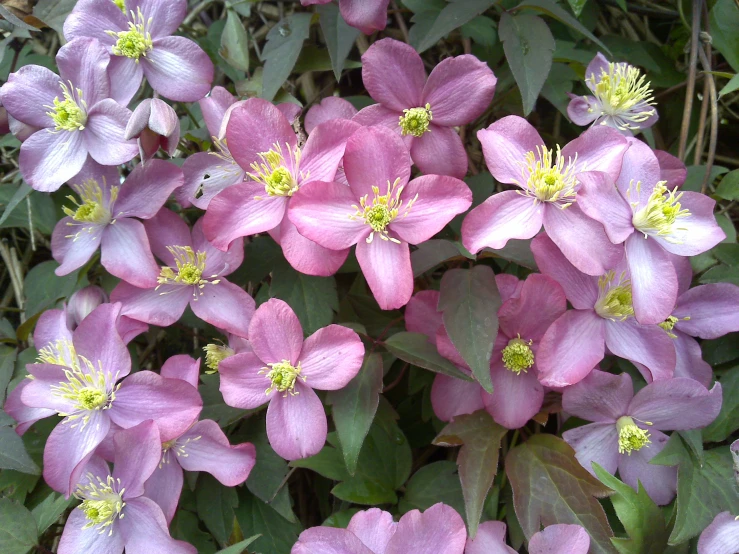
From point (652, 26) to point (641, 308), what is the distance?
64cm

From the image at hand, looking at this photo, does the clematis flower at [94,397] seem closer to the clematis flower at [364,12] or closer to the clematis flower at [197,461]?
the clematis flower at [197,461]

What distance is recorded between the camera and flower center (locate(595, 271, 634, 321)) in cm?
68

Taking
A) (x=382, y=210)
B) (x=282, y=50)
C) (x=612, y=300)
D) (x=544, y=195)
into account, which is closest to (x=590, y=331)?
(x=612, y=300)

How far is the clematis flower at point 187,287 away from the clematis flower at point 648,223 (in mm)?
401

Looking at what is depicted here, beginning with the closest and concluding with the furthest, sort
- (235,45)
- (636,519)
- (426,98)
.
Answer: (636,519), (426,98), (235,45)

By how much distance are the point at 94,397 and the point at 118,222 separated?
0.22 metres

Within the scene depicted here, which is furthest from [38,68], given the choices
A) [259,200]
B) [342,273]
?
[342,273]

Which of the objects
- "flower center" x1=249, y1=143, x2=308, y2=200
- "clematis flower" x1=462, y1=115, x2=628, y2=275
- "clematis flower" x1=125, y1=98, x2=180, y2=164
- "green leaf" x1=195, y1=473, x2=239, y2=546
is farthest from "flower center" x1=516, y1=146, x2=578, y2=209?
"green leaf" x1=195, y1=473, x2=239, y2=546

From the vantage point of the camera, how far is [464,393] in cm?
72

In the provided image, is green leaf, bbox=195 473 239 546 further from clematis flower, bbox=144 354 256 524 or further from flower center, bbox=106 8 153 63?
flower center, bbox=106 8 153 63

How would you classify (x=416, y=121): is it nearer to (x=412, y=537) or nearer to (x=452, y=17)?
(x=452, y=17)

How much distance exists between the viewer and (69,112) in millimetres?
768

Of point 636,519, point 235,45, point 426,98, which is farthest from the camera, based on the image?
point 235,45

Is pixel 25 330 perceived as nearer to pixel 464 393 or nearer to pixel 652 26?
pixel 464 393
